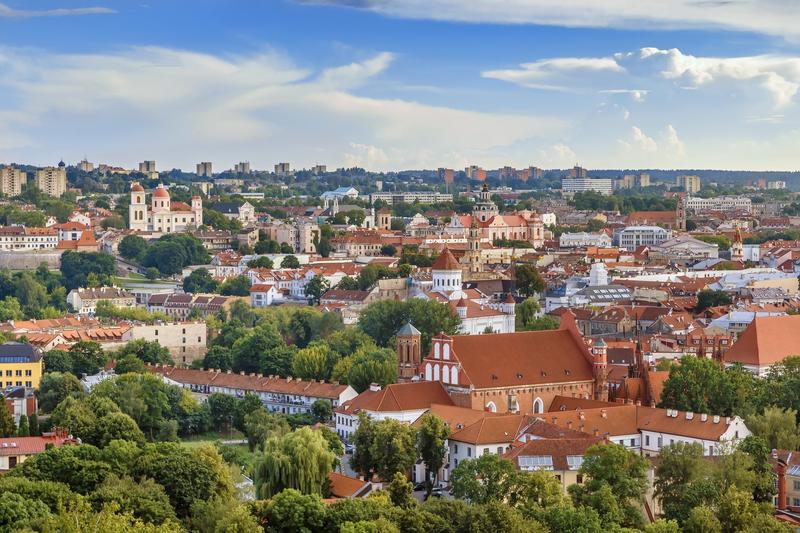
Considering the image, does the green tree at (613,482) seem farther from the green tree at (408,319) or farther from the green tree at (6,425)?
the green tree at (408,319)

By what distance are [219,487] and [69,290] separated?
5504 centimetres

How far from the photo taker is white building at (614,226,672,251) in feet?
360

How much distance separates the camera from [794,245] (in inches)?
3883

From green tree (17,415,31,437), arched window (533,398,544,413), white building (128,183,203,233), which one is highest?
white building (128,183,203,233)

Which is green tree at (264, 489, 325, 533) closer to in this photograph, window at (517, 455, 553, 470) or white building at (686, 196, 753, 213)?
window at (517, 455, 553, 470)

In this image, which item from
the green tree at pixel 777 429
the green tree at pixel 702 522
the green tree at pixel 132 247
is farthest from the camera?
the green tree at pixel 132 247

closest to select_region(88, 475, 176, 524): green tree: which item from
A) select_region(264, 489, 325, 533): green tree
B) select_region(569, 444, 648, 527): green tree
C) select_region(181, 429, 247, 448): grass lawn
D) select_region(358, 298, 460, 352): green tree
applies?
select_region(264, 489, 325, 533): green tree

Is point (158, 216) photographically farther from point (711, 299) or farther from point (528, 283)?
point (711, 299)

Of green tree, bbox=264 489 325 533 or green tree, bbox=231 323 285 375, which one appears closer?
green tree, bbox=264 489 325 533

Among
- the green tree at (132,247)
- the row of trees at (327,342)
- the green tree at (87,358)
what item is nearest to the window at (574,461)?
the row of trees at (327,342)

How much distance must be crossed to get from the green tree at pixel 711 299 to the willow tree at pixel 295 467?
37310 millimetres

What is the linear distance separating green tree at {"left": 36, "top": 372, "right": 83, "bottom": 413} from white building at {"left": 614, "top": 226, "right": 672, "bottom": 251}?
67244mm

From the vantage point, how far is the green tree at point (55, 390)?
4656 cm

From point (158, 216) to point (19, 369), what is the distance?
64852 mm
